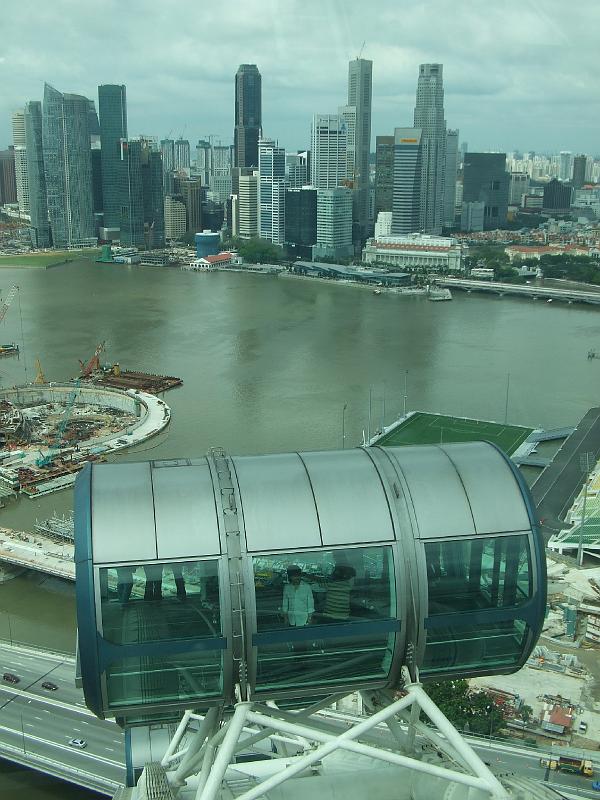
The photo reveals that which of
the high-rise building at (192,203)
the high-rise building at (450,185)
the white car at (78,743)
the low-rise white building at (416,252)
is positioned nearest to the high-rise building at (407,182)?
the low-rise white building at (416,252)

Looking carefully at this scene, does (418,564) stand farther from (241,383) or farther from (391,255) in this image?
(391,255)

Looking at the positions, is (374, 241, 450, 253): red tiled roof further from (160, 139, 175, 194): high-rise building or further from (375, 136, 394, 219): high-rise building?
(160, 139, 175, 194): high-rise building

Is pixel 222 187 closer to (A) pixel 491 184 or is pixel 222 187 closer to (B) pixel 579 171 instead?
(A) pixel 491 184

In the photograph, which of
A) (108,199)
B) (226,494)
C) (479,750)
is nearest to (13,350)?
(479,750)

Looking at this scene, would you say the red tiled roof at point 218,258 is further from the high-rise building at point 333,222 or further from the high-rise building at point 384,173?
the high-rise building at point 384,173

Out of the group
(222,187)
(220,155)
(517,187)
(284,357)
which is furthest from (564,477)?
(220,155)
